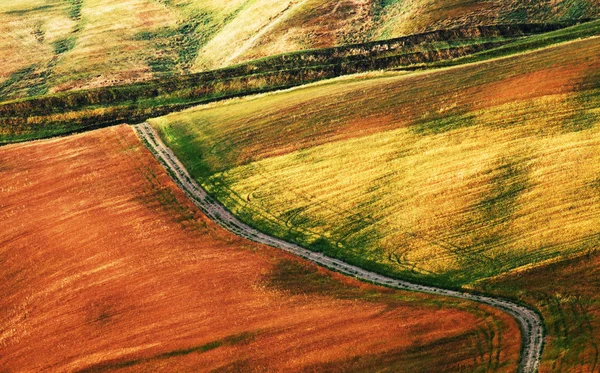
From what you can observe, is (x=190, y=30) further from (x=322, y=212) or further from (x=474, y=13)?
(x=322, y=212)

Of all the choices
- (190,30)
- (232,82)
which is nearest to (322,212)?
(232,82)

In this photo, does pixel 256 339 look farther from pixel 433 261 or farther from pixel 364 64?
pixel 364 64

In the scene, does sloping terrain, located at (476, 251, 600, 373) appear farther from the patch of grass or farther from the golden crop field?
the patch of grass

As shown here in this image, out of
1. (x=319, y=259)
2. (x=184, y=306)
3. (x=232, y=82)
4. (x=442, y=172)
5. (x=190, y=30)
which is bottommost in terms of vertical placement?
(x=319, y=259)

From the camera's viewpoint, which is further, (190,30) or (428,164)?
(190,30)

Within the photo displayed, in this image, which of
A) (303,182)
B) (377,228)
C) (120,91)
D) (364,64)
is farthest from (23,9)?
(377,228)

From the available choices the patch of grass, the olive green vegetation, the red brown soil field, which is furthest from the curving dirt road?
the patch of grass
